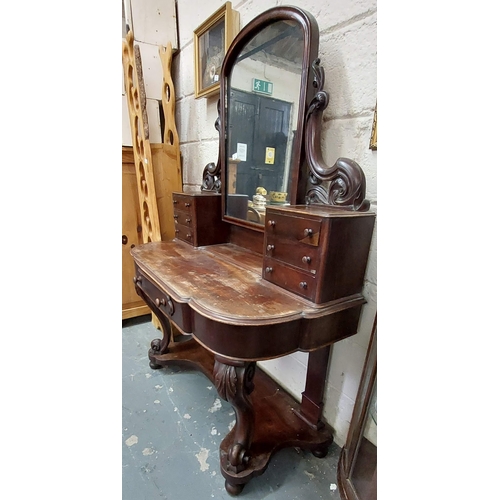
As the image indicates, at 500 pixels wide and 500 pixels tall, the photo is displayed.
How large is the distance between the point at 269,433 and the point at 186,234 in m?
0.89

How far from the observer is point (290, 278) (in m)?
0.75

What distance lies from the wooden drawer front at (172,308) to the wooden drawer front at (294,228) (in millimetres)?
340

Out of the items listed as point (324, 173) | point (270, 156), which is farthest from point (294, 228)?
point (270, 156)

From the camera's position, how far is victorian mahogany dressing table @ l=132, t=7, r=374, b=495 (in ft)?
2.23

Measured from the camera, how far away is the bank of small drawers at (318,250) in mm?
660

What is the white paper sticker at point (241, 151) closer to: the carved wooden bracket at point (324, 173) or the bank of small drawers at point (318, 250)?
the carved wooden bracket at point (324, 173)

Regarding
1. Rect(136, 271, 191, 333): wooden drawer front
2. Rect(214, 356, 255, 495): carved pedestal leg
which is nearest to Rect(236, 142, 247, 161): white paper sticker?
Rect(136, 271, 191, 333): wooden drawer front

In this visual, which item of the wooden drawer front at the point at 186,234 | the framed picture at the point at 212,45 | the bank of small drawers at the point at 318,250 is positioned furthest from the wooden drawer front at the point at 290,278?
the framed picture at the point at 212,45

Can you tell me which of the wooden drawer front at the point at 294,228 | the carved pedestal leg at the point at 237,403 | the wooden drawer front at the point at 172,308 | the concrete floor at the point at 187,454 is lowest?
the concrete floor at the point at 187,454

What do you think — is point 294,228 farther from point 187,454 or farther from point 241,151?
point 187,454

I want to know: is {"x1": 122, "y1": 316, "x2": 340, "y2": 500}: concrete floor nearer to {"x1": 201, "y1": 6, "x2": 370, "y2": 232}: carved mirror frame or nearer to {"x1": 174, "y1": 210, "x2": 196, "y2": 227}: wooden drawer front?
{"x1": 174, "y1": 210, "x2": 196, "y2": 227}: wooden drawer front

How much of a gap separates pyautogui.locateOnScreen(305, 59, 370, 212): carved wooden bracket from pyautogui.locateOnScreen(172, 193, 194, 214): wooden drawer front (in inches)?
21.4
